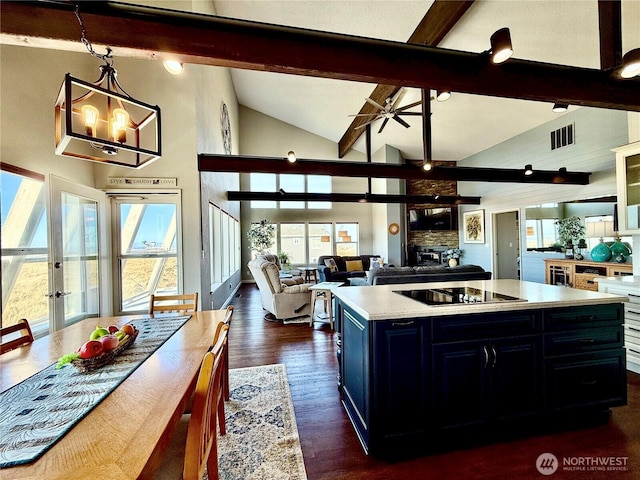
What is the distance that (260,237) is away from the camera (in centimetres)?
958

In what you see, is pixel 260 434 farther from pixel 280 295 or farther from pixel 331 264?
pixel 331 264

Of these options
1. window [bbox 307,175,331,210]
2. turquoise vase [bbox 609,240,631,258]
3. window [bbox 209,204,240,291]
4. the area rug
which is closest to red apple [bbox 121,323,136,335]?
the area rug

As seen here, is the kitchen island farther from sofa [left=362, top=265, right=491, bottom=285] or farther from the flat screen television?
the flat screen television

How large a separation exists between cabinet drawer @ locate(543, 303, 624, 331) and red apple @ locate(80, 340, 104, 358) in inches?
109

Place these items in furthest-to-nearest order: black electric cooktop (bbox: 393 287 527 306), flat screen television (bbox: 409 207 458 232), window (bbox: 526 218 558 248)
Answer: flat screen television (bbox: 409 207 458 232), window (bbox: 526 218 558 248), black electric cooktop (bbox: 393 287 527 306)

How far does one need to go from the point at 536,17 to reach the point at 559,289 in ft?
11.7

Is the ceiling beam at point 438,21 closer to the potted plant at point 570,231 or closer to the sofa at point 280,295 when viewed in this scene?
the sofa at point 280,295

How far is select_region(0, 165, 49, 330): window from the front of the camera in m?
2.40

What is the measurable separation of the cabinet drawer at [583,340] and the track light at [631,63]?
179cm

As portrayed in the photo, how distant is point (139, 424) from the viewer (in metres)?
0.97

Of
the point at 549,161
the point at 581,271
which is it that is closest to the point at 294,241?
the point at 549,161

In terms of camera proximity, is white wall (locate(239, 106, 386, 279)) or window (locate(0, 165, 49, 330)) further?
white wall (locate(239, 106, 386, 279))

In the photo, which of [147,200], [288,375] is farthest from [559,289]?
[147,200]

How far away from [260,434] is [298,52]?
8.68ft
